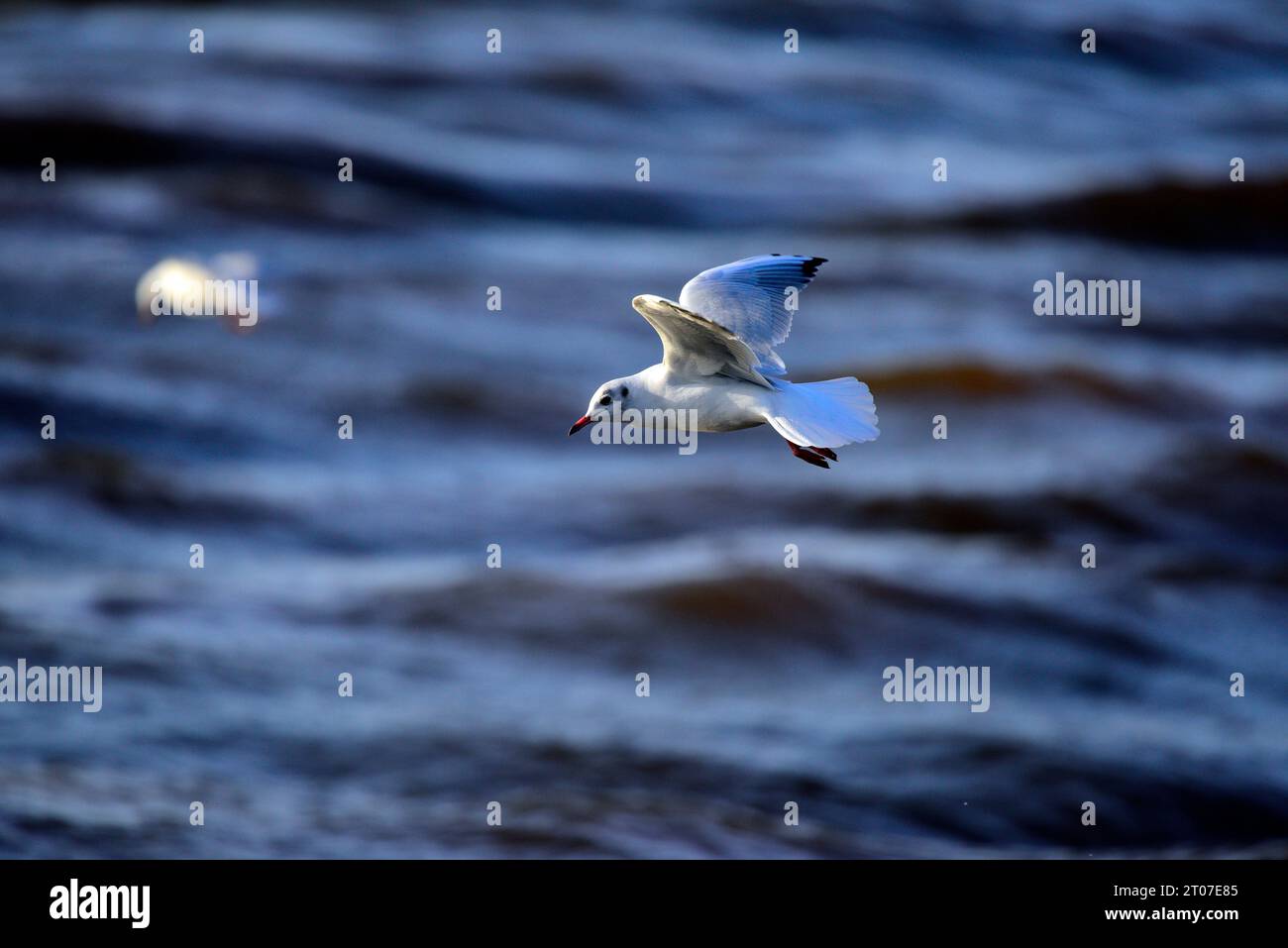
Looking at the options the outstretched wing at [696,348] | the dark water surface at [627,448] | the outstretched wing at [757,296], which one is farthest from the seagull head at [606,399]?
the dark water surface at [627,448]

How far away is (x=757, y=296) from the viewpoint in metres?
4.38

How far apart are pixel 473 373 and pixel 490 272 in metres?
1.87

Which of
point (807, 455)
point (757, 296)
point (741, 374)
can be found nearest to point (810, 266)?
point (757, 296)

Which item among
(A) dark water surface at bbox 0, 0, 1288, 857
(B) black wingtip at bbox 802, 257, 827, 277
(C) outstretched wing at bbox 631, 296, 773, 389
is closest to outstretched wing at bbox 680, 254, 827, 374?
(B) black wingtip at bbox 802, 257, 827, 277

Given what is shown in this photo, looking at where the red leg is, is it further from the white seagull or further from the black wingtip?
the black wingtip

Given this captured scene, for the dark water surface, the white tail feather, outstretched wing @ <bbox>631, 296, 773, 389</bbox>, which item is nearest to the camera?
the white tail feather

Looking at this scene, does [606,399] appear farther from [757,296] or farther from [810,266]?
[810,266]

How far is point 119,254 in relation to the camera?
18.3 m

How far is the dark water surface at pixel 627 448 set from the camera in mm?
10602

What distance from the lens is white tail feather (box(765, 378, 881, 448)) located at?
153 inches

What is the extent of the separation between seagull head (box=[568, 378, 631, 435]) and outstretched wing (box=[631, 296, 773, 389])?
15 cm

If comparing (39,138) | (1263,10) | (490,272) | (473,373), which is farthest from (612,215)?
(1263,10)

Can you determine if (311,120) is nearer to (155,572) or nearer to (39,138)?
(39,138)

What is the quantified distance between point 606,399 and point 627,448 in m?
12.5
